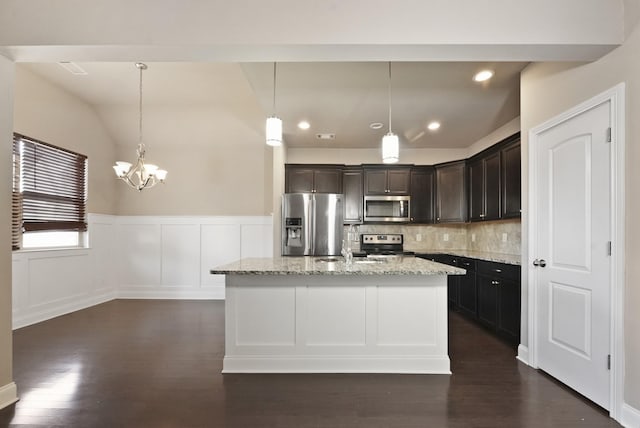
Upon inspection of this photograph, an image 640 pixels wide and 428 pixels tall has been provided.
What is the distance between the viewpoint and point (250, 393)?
2.43 metres

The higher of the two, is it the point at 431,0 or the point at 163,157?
the point at 431,0

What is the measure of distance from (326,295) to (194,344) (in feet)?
5.26

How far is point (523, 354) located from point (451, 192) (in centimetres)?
287

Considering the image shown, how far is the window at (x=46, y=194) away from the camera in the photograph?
4082 mm

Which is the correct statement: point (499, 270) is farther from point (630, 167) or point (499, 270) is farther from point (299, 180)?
point (299, 180)

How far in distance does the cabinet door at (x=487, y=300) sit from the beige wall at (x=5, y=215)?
429 centimetres

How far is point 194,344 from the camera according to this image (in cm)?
344

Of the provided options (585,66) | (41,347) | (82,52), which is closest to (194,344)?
A: (41,347)

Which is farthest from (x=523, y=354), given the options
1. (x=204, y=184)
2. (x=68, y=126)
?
(x=68, y=126)

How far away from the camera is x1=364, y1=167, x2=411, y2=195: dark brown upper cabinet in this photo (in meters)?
5.62

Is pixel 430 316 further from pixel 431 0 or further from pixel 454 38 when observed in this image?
pixel 431 0

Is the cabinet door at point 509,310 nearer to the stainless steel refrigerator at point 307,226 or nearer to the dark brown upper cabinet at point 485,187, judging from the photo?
the dark brown upper cabinet at point 485,187

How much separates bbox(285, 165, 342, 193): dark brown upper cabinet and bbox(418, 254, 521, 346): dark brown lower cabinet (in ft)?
6.90

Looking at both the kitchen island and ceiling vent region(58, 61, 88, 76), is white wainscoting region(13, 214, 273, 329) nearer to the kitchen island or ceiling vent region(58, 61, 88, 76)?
ceiling vent region(58, 61, 88, 76)
